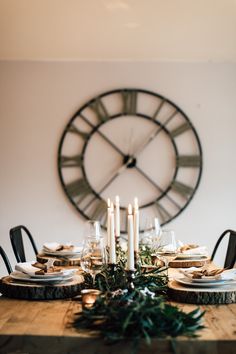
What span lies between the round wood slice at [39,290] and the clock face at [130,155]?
2271 mm

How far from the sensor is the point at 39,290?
188 centimetres

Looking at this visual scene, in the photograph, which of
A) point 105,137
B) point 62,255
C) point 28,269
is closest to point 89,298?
point 28,269

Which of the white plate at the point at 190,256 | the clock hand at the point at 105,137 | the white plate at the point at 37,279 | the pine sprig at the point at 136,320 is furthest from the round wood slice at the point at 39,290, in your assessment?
the clock hand at the point at 105,137

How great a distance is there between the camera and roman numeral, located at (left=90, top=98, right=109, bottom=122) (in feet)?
13.9

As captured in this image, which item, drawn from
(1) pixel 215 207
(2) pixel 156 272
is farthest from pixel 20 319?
(1) pixel 215 207

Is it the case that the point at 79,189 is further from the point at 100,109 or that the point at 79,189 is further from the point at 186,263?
the point at 186,263

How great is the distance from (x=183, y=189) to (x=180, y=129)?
1.60 ft

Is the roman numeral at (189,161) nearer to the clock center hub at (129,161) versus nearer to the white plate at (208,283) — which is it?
the clock center hub at (129,161)

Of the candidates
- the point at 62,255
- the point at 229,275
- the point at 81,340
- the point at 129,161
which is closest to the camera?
the point at 81,340

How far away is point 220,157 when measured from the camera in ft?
13.9

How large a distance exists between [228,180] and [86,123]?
124 cm

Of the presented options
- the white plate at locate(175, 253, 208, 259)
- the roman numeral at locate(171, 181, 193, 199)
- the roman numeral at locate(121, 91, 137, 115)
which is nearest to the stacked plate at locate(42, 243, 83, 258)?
the white plate at locate(175, 253, 208, 259)

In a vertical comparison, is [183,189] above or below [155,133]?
below

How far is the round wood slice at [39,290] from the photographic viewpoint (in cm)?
188
